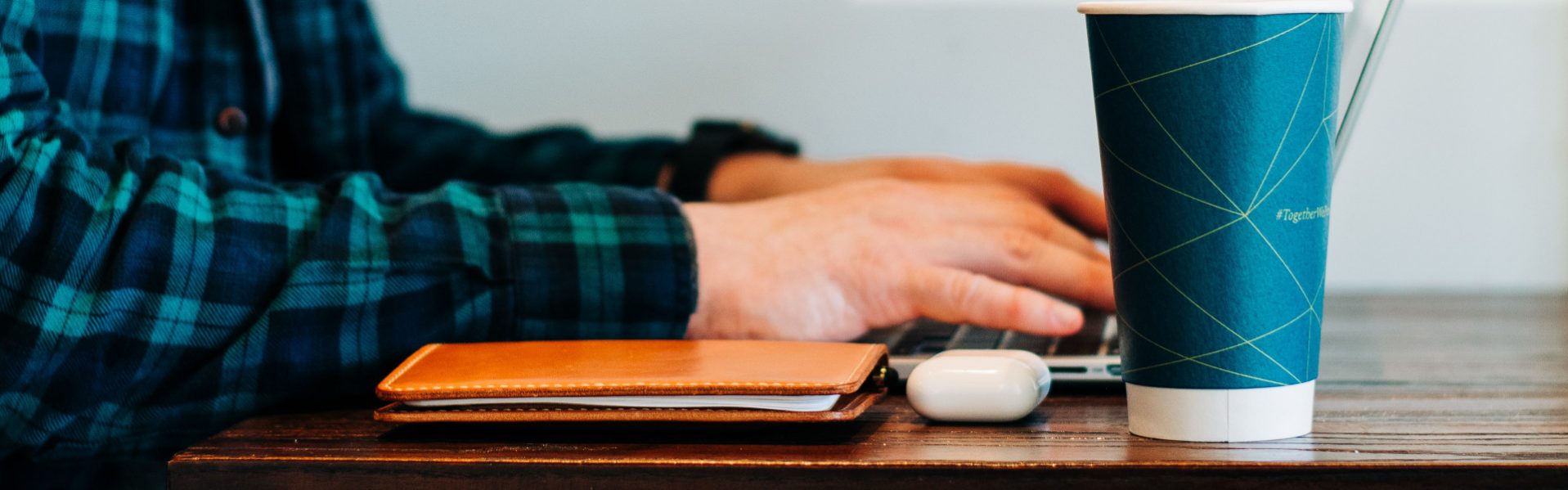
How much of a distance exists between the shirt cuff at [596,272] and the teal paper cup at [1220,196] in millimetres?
258

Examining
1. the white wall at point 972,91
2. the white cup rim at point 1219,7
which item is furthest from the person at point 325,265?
the white wall at point 972,91

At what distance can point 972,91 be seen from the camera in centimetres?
140

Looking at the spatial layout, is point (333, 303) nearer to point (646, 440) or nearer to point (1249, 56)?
point (646, 440)

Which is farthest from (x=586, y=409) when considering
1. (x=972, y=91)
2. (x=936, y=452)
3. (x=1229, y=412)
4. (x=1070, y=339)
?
(x=972, y=91)

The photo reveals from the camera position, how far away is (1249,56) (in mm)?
400

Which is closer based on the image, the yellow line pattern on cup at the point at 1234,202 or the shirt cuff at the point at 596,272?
the yellow line pattern on cup at the point at 1234,202

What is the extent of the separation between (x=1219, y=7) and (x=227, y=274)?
45 cm

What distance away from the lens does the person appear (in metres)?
0.54

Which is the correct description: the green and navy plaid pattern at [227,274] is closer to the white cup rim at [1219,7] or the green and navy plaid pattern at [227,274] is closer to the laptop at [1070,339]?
the laptop at [1070,339]

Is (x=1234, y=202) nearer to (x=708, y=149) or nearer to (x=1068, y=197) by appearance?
(x=1068, y=197)

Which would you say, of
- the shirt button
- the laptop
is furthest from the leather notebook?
the shirt button

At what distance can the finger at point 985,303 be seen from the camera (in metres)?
0.62

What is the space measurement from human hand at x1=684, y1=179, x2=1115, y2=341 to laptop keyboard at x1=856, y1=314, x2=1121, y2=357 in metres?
0.02

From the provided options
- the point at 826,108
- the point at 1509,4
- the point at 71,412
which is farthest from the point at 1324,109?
the point at 1509,4
